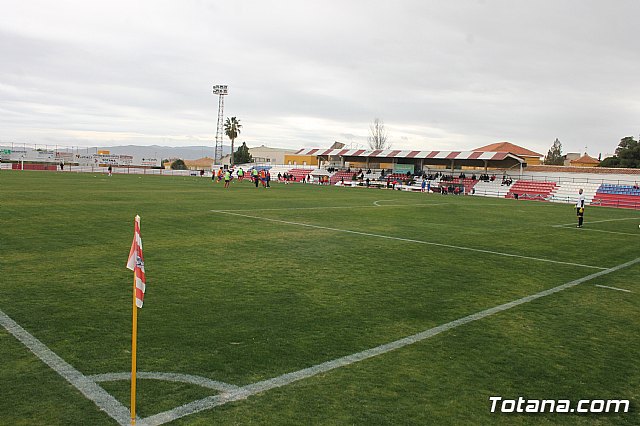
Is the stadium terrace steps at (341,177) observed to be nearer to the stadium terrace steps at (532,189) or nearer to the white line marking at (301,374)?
the stadium terrace steps at (532,189)

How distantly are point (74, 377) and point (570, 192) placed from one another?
61.5 metres

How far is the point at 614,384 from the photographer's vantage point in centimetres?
590

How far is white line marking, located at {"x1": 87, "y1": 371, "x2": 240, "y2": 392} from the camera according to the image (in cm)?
531

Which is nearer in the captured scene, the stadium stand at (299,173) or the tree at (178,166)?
the stadium stand at (299,173)

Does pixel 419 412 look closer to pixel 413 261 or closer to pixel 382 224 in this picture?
pixel 413 261

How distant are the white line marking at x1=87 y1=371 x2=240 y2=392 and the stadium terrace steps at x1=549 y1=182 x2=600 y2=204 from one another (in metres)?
55.6

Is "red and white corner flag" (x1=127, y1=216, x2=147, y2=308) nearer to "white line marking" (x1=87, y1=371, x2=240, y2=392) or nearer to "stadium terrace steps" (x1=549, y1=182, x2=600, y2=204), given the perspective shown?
"white line marking" (x1=87, y1=371, x2=240, y2=392)

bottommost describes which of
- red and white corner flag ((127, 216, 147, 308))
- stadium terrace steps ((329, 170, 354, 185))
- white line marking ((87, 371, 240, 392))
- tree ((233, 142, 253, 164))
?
white line marking ((87, 371, 240, 392))

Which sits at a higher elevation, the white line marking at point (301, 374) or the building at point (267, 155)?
the building at point (267, 155)

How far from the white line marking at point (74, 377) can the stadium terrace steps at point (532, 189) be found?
56.4m

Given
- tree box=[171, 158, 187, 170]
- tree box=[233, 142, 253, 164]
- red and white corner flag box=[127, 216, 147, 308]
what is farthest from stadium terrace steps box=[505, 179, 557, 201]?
tree box=[233, 142, 253, 164]

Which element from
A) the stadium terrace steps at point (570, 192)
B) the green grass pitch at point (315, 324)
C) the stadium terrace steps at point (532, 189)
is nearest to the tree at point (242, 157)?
the stadium terrace steps at point (532, 189)

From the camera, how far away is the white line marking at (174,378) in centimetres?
531

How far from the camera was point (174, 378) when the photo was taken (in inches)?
215
